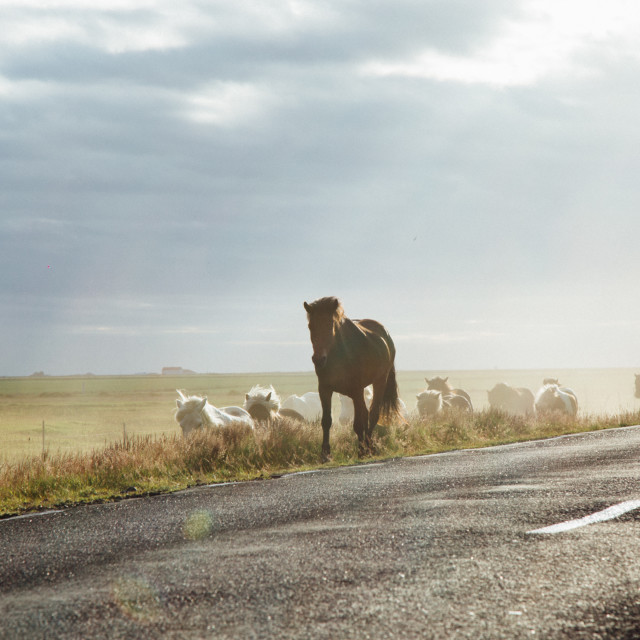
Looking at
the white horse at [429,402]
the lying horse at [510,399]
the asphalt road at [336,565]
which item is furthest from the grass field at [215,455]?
the lying horse at [510,399]

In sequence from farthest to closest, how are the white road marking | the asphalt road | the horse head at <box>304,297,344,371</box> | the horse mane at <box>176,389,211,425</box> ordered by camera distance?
the horse mane at <box>176,389,211,425</box> < the horse head at <box>304,297,344,371</box> < the white road marking < the asphalt road

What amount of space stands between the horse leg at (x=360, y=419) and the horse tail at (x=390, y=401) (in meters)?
1.62

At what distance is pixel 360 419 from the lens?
13867mm

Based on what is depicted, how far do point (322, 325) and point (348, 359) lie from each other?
1.08 metres

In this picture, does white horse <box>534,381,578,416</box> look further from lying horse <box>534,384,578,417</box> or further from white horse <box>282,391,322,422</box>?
white horse <box>282,391,322,422</box>

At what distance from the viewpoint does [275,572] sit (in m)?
4.69

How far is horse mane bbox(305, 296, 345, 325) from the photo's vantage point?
41.3 ft

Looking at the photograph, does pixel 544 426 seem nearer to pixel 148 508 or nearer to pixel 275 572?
pixel 148 508

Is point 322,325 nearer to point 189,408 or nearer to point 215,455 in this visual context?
point 215,455

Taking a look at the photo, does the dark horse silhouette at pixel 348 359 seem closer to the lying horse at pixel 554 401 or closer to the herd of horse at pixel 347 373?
the herd of horse at pixel 347 373

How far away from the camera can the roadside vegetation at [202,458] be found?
996 cm

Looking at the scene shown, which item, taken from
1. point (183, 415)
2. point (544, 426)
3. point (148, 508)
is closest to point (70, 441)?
point (183, 415)

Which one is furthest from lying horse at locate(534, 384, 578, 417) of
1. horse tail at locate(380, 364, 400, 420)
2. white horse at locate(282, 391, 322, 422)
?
horse tail at locate(380, 364, 400, 420)

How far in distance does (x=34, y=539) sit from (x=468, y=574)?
376 cm
